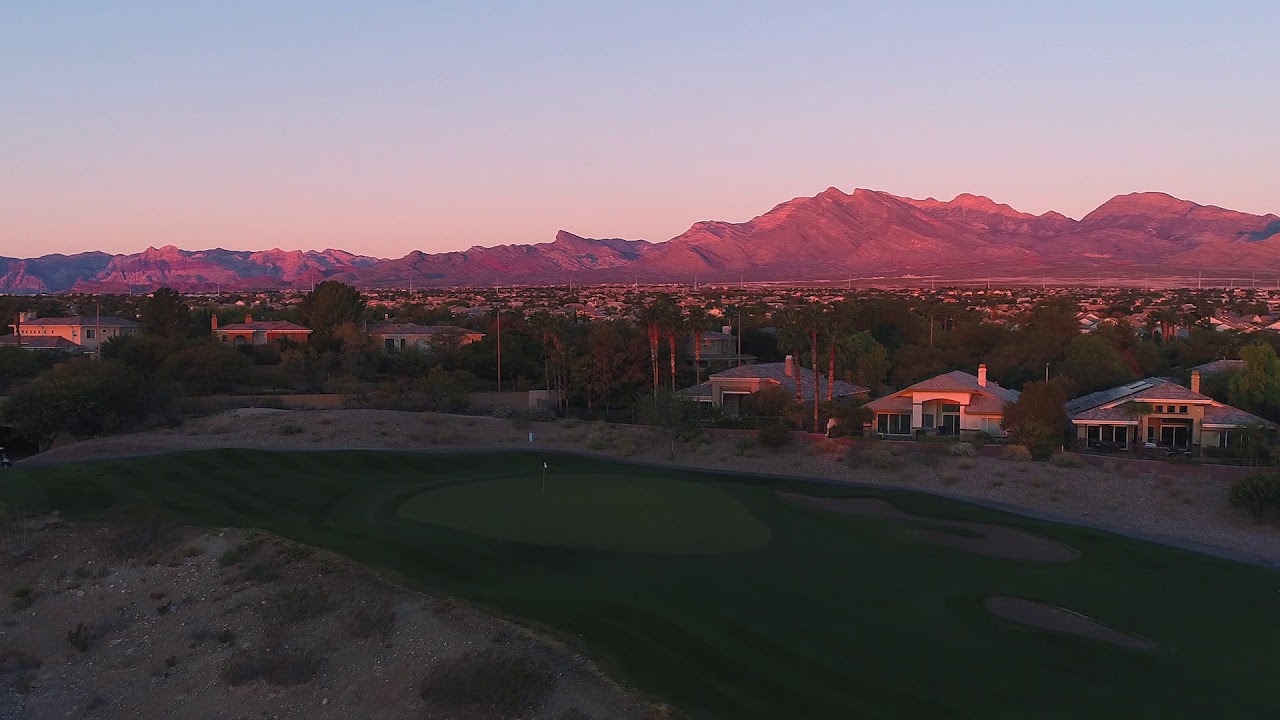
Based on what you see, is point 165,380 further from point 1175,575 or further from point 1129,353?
point 1129,353

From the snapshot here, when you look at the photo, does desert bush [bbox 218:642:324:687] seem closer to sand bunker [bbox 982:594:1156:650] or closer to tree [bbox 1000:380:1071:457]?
sand bunker [bbox 982:594:1156:650]

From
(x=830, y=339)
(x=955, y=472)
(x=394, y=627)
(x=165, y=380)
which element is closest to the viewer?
(x=394, y=627)

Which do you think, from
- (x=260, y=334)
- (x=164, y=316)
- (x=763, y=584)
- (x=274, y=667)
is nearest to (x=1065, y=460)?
(x=763, y=584)

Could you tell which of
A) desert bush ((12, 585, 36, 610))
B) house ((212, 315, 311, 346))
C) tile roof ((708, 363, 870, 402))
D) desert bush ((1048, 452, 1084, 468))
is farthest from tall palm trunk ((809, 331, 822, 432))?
house ((212, 315, 311, 346))

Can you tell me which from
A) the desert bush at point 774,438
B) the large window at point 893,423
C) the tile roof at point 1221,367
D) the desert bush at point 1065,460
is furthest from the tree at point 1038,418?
the tile roof at point 1221,367

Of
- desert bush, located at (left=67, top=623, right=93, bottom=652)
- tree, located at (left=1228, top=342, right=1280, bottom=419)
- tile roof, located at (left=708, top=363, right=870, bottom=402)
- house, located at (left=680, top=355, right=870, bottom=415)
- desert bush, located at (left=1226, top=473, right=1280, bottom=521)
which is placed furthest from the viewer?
house, located at (left=680, top=355, right=870, bottom=415)

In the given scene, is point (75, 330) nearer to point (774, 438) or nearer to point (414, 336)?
point (414, 336)

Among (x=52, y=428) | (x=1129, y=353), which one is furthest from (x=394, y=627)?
(x=1129, y=353)
